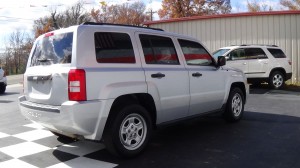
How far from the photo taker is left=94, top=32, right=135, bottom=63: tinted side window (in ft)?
14.9

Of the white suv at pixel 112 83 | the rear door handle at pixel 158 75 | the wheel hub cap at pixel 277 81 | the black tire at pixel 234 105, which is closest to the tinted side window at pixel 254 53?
the wheel hub cap at pixel 277 81

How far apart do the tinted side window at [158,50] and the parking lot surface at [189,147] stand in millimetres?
1357

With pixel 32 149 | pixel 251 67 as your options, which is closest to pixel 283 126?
pixel 32 149

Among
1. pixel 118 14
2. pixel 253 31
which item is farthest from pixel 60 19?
pixel 253 31

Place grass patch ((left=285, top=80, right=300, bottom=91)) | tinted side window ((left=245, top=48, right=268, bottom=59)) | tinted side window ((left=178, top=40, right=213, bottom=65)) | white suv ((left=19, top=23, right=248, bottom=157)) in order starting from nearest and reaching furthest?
1. white suv ((left=19, top=23, right=248, bottom=157))
2. tinted side window ((left=178, top=40, right=213, bottom=65))
3. tinted side window ((left=245, top=48, right=268, bottom=59))
4. grass patch ((left=285, top=80, right=300, bottom=91))

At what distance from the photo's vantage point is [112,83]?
14.8 feet

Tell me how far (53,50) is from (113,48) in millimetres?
882

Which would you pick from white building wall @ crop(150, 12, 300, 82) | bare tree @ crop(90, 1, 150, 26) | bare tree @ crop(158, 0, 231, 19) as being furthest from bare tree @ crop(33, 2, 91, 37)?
white building wall @ crop(150, 12, 300, 82)

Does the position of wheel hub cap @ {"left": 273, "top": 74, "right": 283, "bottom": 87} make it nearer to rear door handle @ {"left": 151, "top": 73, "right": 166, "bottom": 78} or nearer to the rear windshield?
rear door handle @ {"left": 151, "top": 73, "right": 166, "bottom": 78}

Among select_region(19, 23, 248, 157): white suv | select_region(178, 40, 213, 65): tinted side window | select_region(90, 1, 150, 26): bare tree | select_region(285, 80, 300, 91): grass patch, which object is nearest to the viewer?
select_region(19, 23, 248, 157): white suv

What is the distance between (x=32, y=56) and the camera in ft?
17.9

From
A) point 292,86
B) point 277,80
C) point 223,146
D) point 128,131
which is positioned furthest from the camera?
point 292,86

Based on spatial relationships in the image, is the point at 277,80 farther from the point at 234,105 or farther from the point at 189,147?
the point at 189,147

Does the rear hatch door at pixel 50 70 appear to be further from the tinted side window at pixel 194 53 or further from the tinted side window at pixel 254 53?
the tinted side window at pixel 254 53
